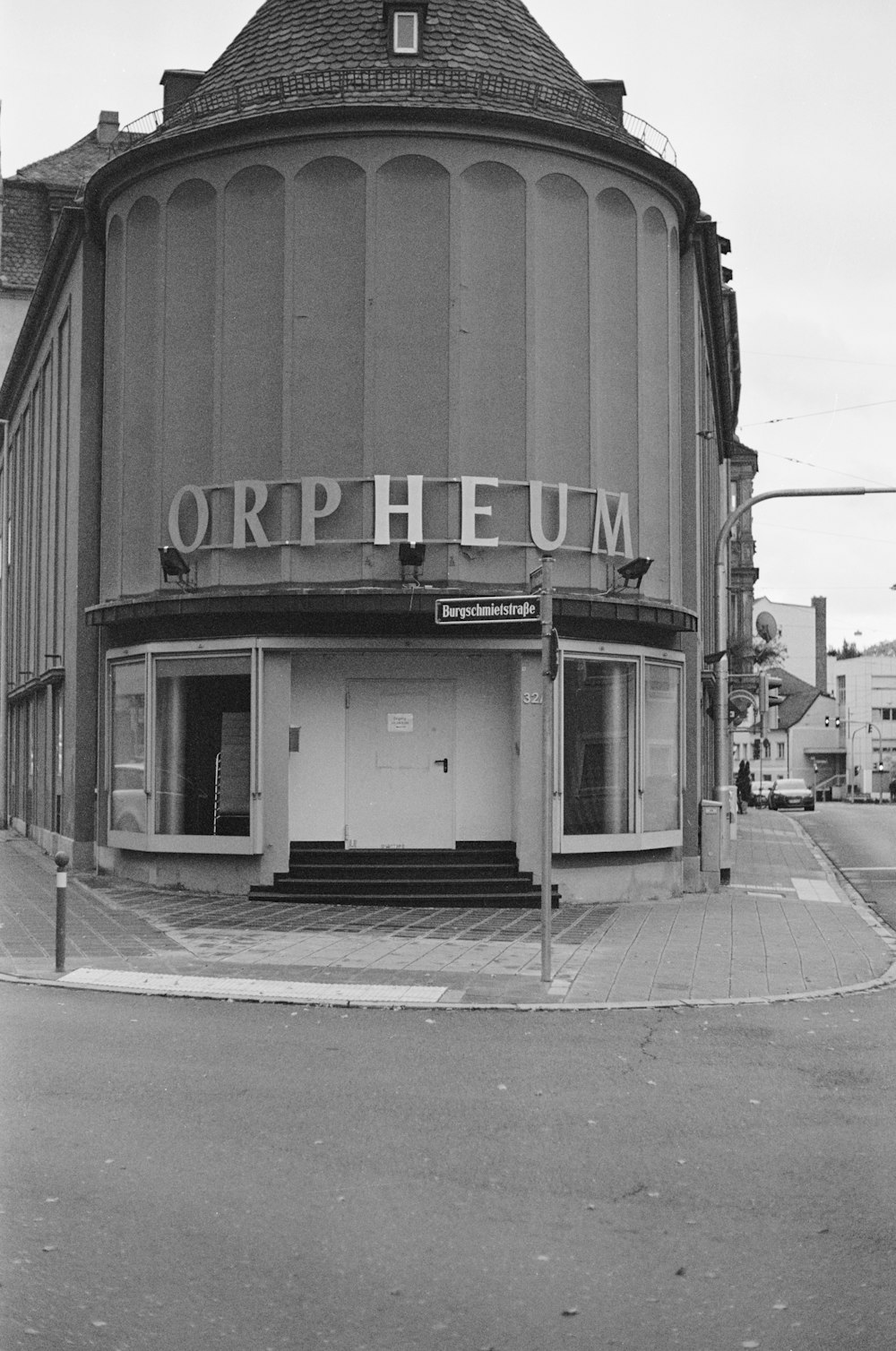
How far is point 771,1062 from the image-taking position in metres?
8.97

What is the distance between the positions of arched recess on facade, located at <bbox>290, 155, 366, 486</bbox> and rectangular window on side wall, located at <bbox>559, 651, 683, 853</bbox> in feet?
11.7

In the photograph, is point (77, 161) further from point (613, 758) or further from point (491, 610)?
point (491, 610)

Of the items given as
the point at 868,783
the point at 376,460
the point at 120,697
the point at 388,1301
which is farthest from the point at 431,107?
the point at 868,783

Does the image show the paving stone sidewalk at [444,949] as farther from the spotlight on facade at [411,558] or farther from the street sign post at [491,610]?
the spotlight on facade at [411,558]

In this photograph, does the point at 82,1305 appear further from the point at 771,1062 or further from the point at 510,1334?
the point at 771,1062

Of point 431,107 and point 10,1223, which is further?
point 431,107

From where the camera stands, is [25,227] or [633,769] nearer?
[633,769]

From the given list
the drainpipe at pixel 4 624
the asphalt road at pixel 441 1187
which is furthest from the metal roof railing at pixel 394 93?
the drainpipe at pixel 4 624

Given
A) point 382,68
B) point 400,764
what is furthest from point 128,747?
point 382,68

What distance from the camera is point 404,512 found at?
18000mm

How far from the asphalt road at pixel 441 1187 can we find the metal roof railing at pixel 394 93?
1292cm

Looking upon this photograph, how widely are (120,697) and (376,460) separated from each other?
16.3ft

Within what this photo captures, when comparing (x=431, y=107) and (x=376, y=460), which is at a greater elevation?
(x=431, y=107)

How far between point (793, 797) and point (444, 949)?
51628mm
